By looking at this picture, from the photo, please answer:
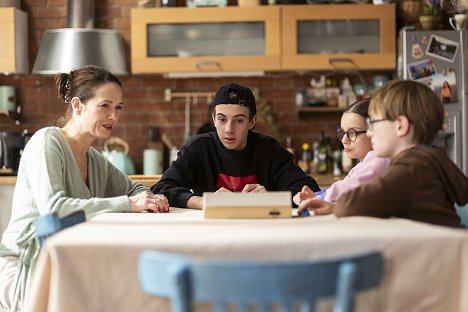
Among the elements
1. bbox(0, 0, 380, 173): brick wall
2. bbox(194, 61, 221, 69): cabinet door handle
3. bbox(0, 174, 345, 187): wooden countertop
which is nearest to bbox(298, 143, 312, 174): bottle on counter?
bbox(0, 0, 380, 173): brick wall

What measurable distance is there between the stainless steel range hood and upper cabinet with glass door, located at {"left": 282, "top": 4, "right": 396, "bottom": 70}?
1.15m

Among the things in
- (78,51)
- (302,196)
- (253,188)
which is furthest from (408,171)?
(78,51)

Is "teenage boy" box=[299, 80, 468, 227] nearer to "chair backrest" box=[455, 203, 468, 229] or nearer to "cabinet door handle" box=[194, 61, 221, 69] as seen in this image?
"chair backrest" box=[455, 203, 468, 229]

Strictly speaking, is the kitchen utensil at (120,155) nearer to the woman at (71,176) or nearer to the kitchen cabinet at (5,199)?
the kitchen cabinet at (5,199)

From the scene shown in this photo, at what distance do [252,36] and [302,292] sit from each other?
439 cm

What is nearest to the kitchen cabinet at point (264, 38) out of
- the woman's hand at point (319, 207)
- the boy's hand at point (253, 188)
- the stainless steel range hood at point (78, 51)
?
the stainless steel range hood at point (78, 51)

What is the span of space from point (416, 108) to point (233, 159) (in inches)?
45.3

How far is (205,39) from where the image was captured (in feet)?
19.1

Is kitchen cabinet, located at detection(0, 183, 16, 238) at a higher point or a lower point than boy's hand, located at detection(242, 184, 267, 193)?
lower

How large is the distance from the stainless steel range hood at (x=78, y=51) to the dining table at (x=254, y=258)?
4.01 metres

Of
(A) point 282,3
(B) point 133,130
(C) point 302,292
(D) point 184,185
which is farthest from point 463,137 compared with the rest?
(C) point 302,292

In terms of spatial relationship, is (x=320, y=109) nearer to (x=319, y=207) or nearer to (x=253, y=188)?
(x=253, y=188)

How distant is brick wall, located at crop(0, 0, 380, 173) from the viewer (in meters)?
6.16

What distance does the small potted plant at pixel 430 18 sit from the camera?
563cm
